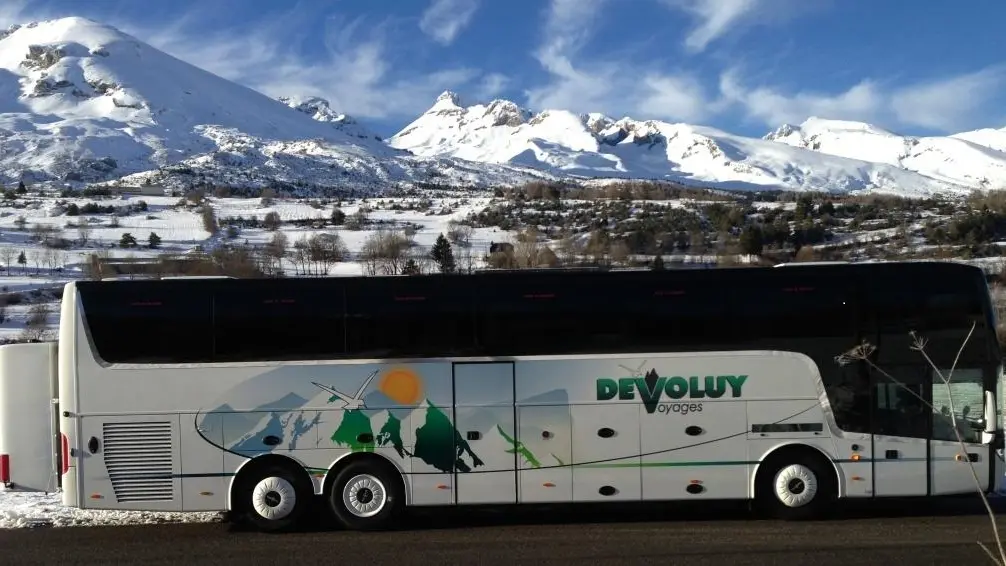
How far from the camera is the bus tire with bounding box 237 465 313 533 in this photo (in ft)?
31.8

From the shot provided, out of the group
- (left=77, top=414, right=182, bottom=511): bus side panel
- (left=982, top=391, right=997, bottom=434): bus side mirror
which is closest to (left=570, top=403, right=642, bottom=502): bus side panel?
(left=982, top=391, right=997, bottom=434): bus side mirror

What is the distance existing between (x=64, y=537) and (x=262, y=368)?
318cm

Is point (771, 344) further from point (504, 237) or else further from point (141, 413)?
point (504, 237)

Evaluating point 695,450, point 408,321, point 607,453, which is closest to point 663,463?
point 695,450

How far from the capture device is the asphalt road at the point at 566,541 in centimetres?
846

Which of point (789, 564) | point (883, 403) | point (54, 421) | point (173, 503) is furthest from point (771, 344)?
point (54, 421)

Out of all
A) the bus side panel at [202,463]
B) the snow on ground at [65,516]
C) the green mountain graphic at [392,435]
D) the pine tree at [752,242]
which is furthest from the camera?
the pine tree at [752,242]

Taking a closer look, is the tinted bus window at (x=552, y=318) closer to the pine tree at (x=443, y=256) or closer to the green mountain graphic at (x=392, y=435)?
the green mountain graphic at (x=392, y=435)

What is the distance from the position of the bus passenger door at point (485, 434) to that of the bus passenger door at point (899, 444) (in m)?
4.51

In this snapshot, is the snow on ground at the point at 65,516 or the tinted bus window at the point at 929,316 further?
the snow on ground at the point at 65,516

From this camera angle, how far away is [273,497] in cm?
972

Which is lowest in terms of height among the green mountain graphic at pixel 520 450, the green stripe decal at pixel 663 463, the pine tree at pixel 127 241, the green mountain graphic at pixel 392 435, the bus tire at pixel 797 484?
the bus tire at pixel 797 484

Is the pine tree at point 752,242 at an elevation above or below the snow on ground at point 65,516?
above

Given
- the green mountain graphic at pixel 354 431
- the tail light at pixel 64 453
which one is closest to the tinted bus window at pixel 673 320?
the green mountain graphic at pixel 354 431
